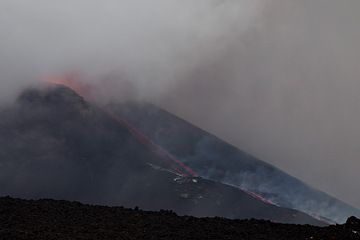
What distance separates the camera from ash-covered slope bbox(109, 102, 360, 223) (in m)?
11.6

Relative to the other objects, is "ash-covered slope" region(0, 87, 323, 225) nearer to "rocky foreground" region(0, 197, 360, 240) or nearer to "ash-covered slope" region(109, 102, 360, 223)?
"ash-covered slope" region(109, 102, 360, 223)

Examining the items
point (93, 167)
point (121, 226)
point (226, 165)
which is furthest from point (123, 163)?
point (121, 226)

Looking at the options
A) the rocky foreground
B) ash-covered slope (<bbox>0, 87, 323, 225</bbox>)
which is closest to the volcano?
ash-covered slope (<bbox>0, 87, 323, 225</bbox>)

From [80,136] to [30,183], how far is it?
1.82m

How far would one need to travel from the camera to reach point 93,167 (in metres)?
10.8

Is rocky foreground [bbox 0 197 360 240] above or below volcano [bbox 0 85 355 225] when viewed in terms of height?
below

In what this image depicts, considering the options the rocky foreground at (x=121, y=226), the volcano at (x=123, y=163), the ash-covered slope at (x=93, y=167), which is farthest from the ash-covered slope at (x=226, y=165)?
the rocky foreground at (x=121, y=226)

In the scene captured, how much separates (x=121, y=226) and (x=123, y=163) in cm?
395

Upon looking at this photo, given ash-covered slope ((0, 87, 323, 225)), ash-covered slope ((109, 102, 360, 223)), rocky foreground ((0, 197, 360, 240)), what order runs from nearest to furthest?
rocky foreground ((0, 197, 360, 240)) → ash-covered slope ((0, 87, 323, 225)) → ash-covered slope ((109, 102, 360, 223))

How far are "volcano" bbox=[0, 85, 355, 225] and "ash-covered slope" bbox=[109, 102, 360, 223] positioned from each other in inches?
1.0

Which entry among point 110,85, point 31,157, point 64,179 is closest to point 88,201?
point 64,179

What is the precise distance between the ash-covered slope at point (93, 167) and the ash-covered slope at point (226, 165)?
0.63 metres

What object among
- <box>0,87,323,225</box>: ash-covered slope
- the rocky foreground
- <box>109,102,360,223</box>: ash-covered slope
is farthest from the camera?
<box>109,102,360,223</box>: ash-covered slope

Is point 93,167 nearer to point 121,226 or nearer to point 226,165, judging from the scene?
point 226,165
